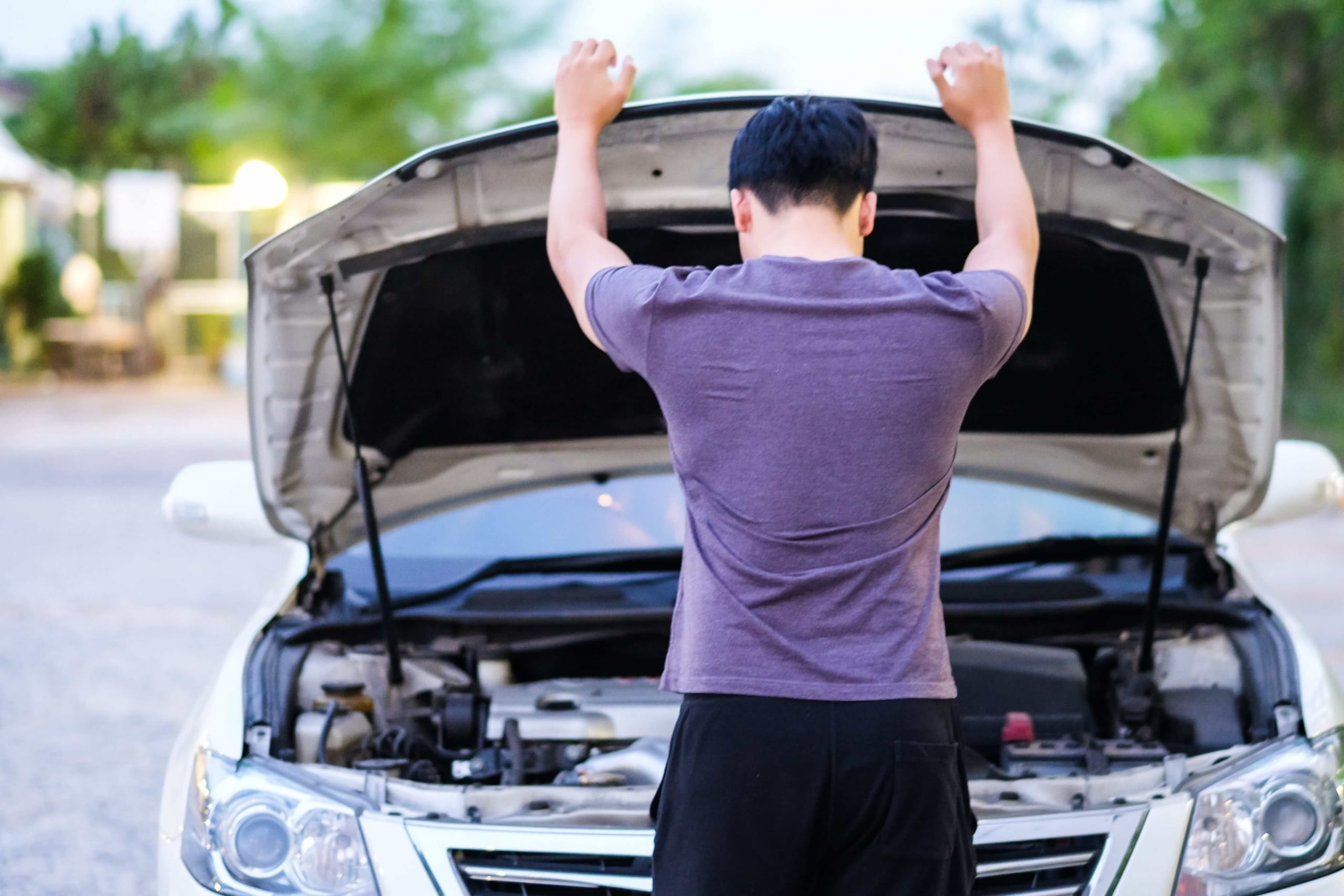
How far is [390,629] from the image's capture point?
11.0ft

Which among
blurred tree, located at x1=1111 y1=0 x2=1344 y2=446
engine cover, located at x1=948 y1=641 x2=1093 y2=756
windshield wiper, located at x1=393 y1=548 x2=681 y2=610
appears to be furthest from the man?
blurred tree, located at x1=1111 y1=0 x2=1344 y2=446

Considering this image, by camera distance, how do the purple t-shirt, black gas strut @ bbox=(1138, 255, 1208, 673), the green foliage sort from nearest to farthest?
the purple t-shirt, black gas strut @ bbox=(1138, 255, 1208, 673), the green foliage

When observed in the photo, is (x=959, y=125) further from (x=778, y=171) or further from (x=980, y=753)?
(x=980, y=753)

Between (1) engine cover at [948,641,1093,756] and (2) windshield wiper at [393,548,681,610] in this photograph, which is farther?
(2) windshield wiper at [393,548,681,610]

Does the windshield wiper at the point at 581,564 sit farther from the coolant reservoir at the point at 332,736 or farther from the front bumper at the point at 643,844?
the front bumper at the point at 643,844

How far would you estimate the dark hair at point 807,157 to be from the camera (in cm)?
200

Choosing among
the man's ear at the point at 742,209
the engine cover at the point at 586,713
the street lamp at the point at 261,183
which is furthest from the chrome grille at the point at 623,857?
the street lamp at the point at 261,183

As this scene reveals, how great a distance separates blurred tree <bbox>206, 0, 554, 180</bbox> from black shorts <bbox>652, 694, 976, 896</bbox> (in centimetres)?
2101

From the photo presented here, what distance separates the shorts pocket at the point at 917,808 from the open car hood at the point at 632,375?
1257 millimetres

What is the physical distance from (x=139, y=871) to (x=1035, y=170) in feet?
11.1

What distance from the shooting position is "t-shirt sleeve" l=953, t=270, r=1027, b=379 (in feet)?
6.45

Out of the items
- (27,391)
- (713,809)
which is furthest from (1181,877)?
(27,391)

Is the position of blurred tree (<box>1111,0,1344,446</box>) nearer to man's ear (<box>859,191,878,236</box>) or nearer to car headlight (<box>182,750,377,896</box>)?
man's ear (<box>859,191,878,236</box>)

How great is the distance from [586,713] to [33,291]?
25.3 m
